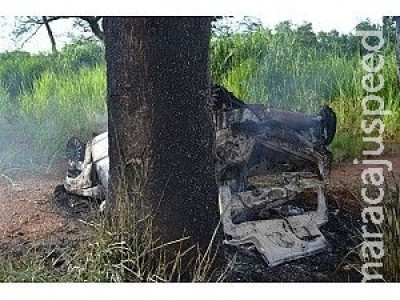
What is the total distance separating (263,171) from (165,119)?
0.20 m

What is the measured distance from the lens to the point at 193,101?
4.52 feet

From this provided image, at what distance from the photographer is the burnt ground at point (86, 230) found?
1.40 m

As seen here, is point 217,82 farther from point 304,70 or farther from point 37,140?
point 37,140

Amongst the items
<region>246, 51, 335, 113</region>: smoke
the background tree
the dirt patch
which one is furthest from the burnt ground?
the background tree

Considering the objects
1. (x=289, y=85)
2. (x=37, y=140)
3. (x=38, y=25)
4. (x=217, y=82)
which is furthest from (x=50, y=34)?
(x=289, y=85)

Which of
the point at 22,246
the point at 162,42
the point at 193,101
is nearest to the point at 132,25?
the point at 162,42

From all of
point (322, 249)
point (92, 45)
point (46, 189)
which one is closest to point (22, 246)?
point (46, 189)

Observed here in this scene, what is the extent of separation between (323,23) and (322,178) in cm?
27

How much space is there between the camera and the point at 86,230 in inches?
55.4

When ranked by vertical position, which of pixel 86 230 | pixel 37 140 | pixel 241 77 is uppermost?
pixel 241 77

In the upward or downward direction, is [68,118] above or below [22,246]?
above

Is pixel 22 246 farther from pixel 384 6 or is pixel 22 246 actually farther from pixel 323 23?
pixel 384 6

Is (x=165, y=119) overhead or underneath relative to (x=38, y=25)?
underneath
